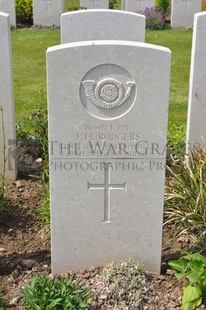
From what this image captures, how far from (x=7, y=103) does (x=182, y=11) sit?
974 cm

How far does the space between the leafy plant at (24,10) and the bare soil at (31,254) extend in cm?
965

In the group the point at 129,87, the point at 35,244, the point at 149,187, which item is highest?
the point at 129,87

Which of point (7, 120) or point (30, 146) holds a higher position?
point (7, 120)

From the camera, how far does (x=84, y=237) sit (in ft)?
12.3

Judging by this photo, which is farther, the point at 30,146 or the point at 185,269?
the point at 30,146

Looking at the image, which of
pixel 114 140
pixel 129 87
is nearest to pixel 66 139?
pixel 114 140

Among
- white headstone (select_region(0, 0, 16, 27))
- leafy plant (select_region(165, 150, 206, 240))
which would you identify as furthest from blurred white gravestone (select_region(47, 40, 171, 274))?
white headstone (select_region(0, 0, 16, 27))

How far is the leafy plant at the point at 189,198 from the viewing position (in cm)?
416

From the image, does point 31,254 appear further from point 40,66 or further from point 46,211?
point 40,66

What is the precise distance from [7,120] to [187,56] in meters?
6.13

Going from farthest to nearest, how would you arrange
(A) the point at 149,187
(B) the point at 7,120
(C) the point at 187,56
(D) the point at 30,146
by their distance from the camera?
1. (C) the point at 187,56
2. (D) the point at 30,146
3. (B) the point at 7,120
4. (A) the point at 149,187

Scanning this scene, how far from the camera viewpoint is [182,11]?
45.3 ft

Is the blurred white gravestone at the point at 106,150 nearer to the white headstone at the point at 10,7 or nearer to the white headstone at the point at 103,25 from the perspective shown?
the white headstone at the point at 103,25

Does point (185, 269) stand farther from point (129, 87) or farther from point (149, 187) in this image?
point (129, 87)
